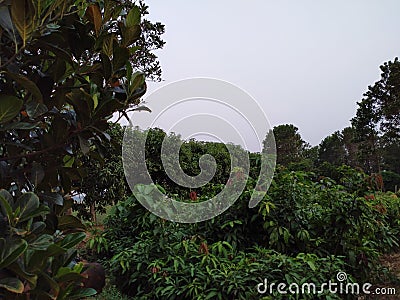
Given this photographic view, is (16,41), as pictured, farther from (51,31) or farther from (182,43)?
(182,43)

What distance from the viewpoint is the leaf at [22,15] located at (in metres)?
0.53

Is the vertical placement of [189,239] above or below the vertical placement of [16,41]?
below

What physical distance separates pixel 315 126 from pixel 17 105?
10.7 metres

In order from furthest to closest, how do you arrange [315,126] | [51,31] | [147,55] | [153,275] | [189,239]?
[315,126] → [147,55] → [189,239] → [153,275] → [51,31]

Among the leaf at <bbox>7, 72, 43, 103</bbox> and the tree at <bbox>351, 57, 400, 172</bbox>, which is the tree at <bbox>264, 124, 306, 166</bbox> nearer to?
the tree at <bbox>351, 57, 400, 172</bbox>

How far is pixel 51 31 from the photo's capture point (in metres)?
0.65

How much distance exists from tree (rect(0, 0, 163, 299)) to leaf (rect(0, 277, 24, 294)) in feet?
0.05

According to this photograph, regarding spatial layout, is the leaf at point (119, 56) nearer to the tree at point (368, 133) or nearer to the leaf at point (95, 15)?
the leaf at point (95, 15)

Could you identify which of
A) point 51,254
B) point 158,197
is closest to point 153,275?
point 158,197

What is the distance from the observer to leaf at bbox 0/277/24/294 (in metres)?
0.48

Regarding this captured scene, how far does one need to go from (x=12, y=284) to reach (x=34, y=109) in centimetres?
30

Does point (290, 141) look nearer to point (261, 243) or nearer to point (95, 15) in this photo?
point (261, 243)

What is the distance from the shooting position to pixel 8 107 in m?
0.56

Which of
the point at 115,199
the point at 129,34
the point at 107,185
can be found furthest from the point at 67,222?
the point at 115,199
